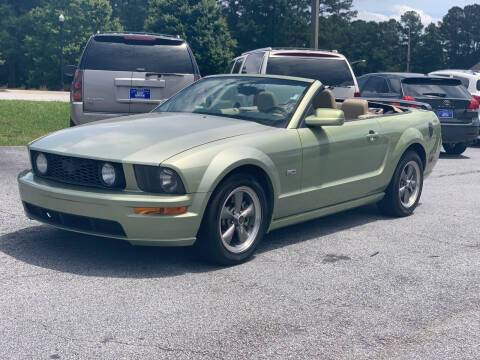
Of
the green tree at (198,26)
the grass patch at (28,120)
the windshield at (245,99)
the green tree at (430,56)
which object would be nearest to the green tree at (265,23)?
the green tree at (198,26)

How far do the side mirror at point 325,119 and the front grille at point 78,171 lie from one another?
1.81m

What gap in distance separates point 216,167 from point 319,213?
1548mm

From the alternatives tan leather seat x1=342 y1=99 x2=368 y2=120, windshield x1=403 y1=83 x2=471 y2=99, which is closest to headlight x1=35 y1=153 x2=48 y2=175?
tan leather seat x1=342 y1=99 x2=368 y2=120

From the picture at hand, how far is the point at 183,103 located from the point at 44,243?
6.26ft

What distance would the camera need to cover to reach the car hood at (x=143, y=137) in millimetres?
4926

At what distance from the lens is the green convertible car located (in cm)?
483

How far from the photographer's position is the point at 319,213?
20.2 feet

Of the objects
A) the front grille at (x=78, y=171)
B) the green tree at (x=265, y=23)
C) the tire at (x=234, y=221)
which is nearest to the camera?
the front grille at (x=78, y=171)

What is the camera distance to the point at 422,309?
4383 mm

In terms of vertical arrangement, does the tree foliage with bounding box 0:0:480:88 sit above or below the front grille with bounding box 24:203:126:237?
above

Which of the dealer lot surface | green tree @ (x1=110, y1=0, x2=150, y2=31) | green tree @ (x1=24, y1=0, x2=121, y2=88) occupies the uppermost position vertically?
green tree @ (x1=110, y1=0, x2=150, y2=31)

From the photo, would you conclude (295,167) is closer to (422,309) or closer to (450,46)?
(422,309)

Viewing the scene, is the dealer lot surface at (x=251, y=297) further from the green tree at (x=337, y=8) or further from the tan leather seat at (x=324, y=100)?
the green tree at (x=337, y=8)

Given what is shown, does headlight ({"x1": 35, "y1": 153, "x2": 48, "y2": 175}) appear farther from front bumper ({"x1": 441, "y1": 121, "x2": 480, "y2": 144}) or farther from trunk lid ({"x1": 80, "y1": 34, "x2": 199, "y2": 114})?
front bumper ({"x1": 441, "y1": 121, "x2": 480, "y2": 144})
